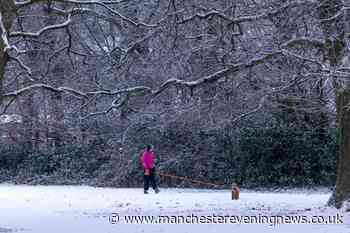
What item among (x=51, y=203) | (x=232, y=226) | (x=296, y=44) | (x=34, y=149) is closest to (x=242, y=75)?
(x=296, y=44)

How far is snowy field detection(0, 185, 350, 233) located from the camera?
46.0 feet

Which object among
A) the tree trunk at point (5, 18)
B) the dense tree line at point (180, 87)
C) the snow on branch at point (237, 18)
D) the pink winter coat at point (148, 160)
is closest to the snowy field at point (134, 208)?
the pink winter coat at point (148, 160)

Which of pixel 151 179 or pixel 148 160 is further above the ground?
pixel 148 160

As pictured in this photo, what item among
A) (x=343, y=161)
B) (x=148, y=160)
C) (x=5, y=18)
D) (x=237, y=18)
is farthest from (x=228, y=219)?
(x=148, y=160)

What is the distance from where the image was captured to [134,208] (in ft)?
61.5

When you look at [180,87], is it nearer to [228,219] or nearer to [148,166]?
[228,219]

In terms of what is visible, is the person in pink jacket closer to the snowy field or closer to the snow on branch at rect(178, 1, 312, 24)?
the snowy field

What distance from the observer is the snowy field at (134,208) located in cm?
1403

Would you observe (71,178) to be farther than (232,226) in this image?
Yes

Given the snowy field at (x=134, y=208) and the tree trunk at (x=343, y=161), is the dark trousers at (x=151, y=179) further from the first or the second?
the tree trunk at (x=343, y=161)

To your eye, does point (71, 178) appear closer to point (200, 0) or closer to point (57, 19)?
point (57, 19)

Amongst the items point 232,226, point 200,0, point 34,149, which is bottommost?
point 232,226

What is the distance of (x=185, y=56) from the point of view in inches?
694

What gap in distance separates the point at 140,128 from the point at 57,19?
8.83 metres
